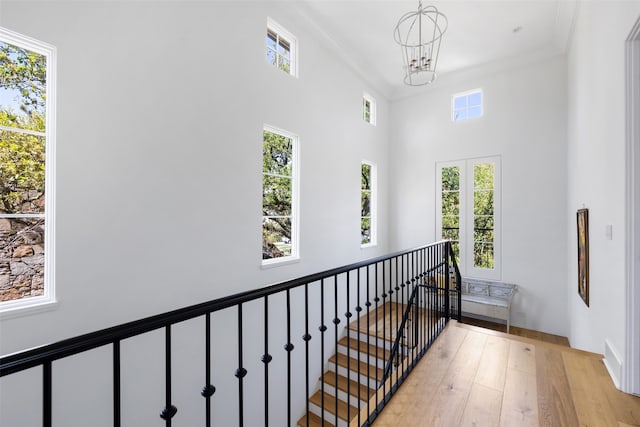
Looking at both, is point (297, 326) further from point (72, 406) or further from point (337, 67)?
point (337, 67)

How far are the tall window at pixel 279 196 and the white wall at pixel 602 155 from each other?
3.05 meters

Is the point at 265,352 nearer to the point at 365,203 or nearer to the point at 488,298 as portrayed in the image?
the point at 365,203

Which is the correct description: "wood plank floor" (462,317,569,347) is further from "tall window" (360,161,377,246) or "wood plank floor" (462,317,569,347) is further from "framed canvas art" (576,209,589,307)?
"tall window" (360,161,377,246)

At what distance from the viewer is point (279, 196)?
3.78 m

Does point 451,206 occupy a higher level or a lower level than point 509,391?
higher

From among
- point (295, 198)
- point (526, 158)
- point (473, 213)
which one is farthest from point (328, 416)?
point (526, 158)

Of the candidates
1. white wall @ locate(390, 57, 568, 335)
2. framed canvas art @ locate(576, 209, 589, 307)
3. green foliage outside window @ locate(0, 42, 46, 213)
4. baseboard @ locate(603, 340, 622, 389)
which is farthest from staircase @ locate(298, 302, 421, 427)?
green foliage outside window @ locate(0, 42, 46, 213)

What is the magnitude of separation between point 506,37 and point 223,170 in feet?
15.1

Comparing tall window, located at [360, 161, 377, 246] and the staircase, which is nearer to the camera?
the staircase

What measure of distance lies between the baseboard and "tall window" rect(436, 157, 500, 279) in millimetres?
3006

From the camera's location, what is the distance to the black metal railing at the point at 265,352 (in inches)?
38.0

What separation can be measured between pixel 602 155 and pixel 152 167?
146 inches

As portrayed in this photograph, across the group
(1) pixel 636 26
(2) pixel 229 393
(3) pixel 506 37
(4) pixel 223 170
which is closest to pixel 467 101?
(3) pixel 506 37

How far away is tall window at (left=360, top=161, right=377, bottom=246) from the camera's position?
220 inches
